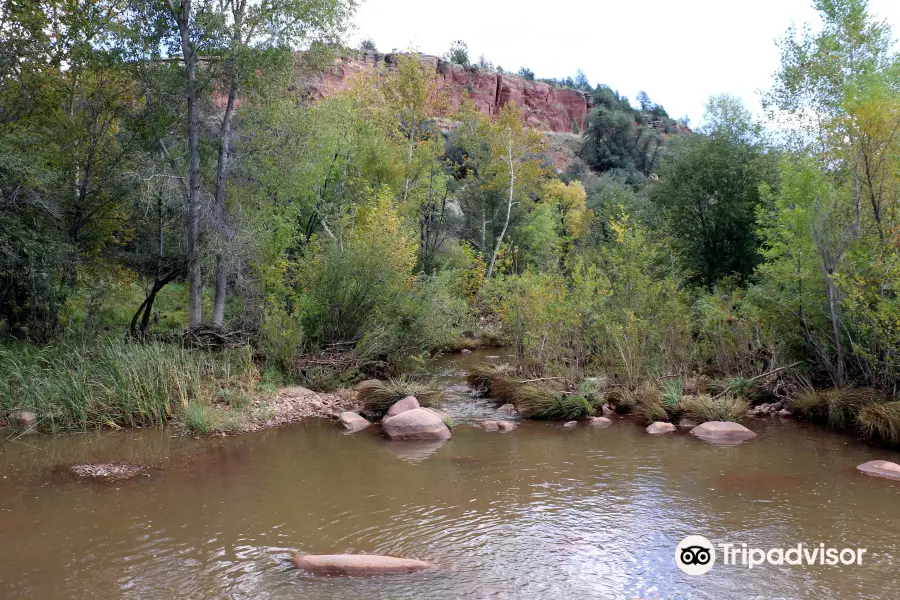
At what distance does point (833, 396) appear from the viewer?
9.97 meters

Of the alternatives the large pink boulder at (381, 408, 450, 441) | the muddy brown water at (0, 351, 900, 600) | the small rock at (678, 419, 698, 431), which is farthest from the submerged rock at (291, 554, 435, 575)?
the small rock at (678, 419, 698, 431)

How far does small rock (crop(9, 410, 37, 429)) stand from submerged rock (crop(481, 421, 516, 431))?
7610mm

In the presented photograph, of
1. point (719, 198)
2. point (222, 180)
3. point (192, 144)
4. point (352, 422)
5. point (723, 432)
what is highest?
point (192, 144)

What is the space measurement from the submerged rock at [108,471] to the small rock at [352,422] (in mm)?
3423

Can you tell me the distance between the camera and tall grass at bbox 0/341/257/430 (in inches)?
A: 397

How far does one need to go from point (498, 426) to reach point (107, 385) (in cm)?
696

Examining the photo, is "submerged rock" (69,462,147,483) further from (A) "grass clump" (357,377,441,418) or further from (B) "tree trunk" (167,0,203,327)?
(B) "tree trunk" (167,0,203,327)

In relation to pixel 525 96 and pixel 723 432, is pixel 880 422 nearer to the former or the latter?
pixel 723 432

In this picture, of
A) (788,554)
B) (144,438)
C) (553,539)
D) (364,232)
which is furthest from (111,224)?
(788,554)

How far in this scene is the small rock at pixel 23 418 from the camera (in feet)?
32.6

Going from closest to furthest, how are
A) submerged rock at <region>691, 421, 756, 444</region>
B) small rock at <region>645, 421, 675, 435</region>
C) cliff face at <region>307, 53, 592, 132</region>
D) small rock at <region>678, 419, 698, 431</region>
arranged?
submerged rock at <region>691, 421, 756, 444</region>, small rock at <region>645, 421, 675, 435</region>, small rock at <region>678, 419, 698, 431</region>, cliff face at <region>307, 53, 592, 132</region>

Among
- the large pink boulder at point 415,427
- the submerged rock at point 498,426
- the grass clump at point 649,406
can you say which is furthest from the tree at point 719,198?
the large pink boulder at point 415,427

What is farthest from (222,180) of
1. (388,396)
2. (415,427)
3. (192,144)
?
(415,427)

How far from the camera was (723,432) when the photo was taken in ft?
31.7
